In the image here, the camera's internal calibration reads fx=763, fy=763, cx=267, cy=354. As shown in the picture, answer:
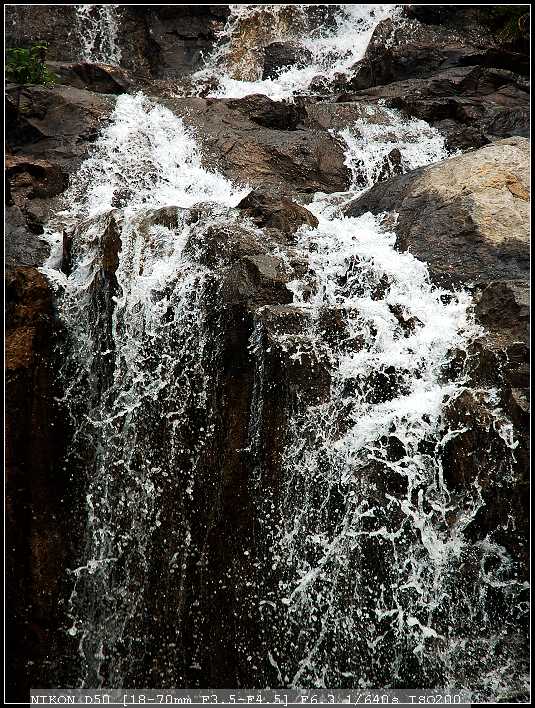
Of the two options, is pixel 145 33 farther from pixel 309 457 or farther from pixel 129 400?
pixel 309 457

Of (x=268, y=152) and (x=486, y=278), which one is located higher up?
(x=268, y=152)

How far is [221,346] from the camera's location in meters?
5.92

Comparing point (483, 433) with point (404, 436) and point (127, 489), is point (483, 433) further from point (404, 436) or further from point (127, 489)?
point (127, 489)

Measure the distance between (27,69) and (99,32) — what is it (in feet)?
11.6

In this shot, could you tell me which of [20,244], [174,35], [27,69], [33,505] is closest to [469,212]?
[20,244]

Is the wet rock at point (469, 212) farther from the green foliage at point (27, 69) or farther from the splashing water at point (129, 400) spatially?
the green foliage at point (27, 69)

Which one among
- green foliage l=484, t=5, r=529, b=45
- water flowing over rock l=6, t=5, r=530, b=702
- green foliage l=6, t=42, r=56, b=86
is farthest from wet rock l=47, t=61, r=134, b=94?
green foliage l=484, t=5, r=529, b=45

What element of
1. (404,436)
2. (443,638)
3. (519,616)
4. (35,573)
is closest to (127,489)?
(35,573)

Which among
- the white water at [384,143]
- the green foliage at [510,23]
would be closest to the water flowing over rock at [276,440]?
the white water at [384,143]

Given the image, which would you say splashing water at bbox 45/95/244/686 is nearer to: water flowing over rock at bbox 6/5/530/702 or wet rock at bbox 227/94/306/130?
water flowing over rock at bbox 6/5/530/702

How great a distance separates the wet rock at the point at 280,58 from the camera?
→ 12.4 meters

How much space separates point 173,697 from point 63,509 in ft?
5.35

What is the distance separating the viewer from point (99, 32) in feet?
41.2

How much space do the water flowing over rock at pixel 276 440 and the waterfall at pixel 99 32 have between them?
20.2ft
